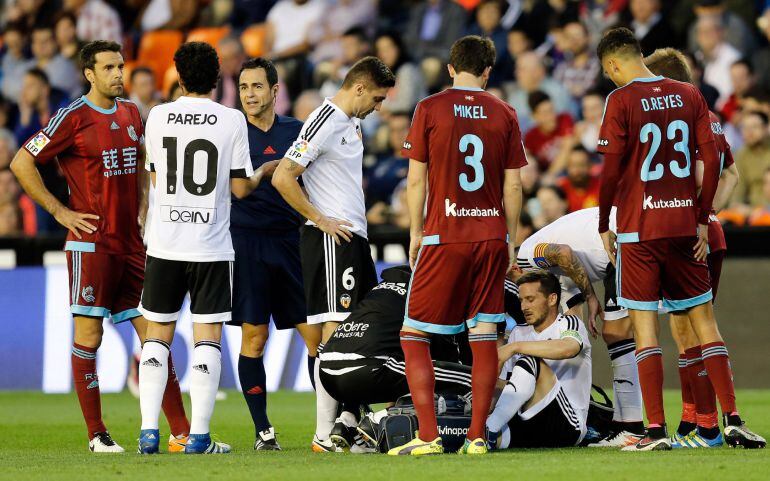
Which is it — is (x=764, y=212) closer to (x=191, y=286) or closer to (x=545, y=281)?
(x=545, y=281)

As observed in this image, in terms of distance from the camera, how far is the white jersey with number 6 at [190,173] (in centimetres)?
778

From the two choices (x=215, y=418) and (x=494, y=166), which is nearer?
(x=494, y=166)

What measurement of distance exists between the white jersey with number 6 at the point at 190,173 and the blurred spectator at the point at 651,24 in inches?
367

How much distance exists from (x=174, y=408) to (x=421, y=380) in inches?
74.1

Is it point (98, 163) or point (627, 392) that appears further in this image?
point (627, 392)

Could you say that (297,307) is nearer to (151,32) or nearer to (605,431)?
(605,431)

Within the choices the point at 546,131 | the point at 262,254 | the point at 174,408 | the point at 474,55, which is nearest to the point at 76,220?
the point at 262,254

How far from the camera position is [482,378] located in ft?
24.4

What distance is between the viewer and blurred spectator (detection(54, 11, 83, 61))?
19.1m

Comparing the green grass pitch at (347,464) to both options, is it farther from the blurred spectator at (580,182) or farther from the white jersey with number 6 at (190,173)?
the blurred spectator at (580,182)

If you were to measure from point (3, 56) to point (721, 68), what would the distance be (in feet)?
33.5

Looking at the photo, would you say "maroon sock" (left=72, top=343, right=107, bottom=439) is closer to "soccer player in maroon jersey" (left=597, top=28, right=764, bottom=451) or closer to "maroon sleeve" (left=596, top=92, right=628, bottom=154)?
"soccer player in maroon jersey" (left=597, top=28, right=764, bottom=451)

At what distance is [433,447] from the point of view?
24.4ft

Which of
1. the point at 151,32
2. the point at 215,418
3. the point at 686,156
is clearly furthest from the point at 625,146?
the point at 151,32
